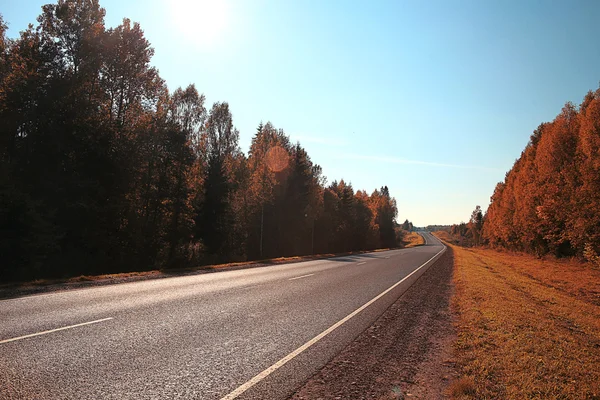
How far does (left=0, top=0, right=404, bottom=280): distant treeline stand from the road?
843 cm

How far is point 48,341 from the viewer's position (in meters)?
5.12

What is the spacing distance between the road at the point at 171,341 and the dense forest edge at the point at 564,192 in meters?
21.0

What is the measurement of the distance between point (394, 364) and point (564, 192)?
1154 inches

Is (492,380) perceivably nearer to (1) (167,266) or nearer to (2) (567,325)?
(2) (567,325)

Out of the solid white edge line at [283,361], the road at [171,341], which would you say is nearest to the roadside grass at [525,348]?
the road at [171,341]

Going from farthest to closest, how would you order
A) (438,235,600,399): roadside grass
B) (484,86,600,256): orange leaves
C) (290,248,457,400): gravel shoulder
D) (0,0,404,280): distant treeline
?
1. (484,86,600,256): orange leaves
2. (0,0,404,280): distant treeline
3. (438,235,600,399): roadside grass
4. (290,248,457,400): gravel shoulder

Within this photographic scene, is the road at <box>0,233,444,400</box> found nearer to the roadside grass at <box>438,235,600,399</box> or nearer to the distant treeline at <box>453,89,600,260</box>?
the roadside grass at <box>438,235,600,399</box>

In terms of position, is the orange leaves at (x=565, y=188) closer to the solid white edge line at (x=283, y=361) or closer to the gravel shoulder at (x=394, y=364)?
the gravel shoulder at (x=394, y=364)

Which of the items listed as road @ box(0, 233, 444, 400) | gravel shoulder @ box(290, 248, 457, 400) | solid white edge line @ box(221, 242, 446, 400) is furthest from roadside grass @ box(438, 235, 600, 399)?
solid white edge line @ box(221, 242, 446, 400)

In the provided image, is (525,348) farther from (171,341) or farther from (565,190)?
(565,190)

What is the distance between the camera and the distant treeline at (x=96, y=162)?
1606 cm

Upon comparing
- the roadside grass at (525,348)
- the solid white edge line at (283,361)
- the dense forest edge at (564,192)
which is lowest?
the roadside grass at (525,348)

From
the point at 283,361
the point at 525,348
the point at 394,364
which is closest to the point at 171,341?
the point at 283,361

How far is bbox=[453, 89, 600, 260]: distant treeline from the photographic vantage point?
2228cm
